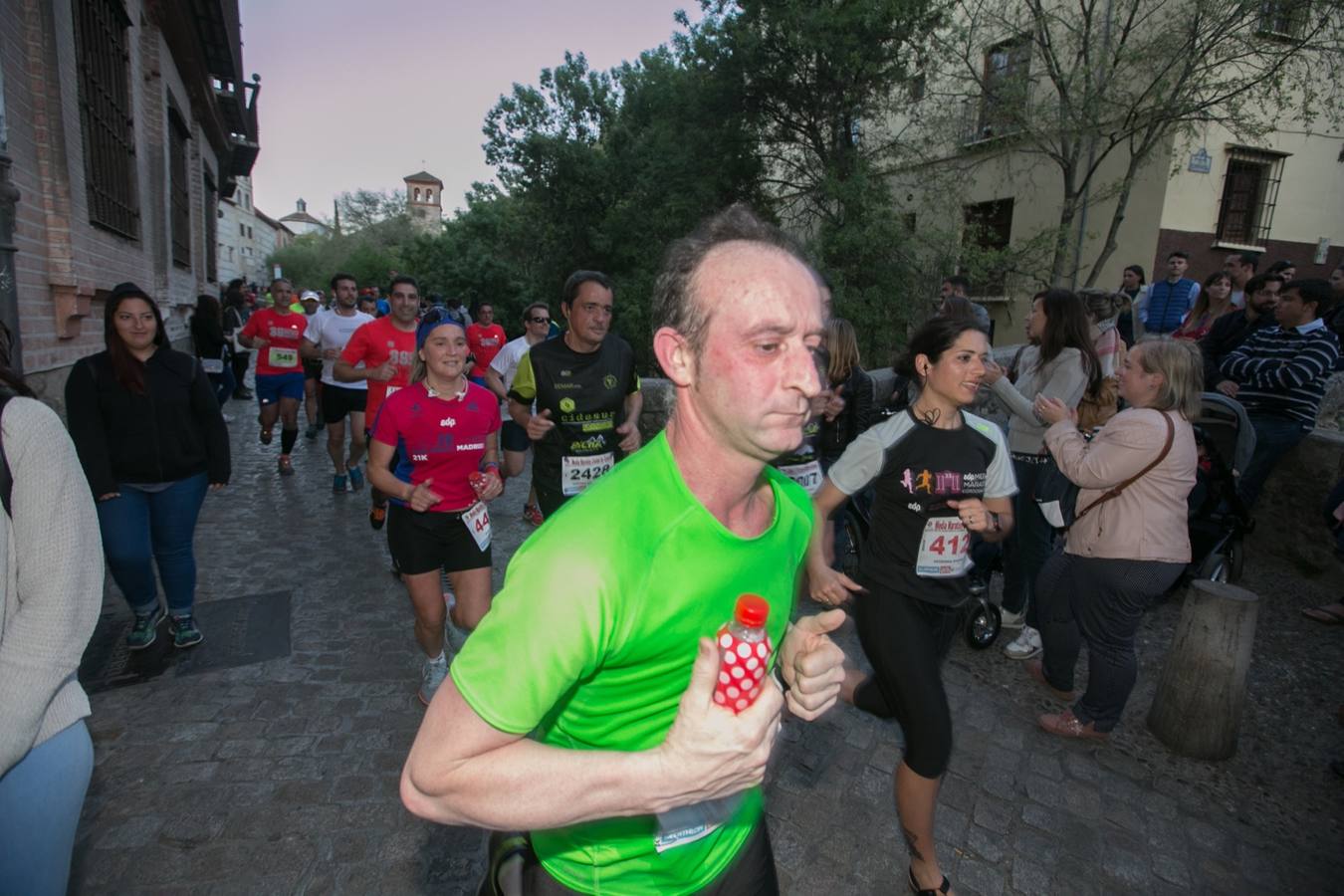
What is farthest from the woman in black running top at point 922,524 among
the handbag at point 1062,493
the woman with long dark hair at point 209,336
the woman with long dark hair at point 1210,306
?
the woman with long dark hair at point 209,336

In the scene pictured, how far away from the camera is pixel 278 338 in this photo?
30.2 ft

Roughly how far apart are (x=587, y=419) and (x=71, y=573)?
3.08m

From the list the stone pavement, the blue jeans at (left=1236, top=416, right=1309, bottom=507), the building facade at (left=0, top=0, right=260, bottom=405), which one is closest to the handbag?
the stone pavement

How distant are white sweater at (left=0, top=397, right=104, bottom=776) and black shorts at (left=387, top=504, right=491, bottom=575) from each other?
6.59ft

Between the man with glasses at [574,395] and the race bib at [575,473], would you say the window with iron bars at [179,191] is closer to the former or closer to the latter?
the man with glasses at [574,395]

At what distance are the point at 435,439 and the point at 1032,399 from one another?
3.78 m

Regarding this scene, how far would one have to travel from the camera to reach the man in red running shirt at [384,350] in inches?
265

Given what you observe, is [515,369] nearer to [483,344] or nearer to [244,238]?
[483,344]

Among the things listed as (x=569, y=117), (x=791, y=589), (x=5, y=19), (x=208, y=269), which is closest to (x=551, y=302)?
(x=569, y=117)

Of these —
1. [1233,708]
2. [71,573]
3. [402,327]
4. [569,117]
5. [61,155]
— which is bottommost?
[1233,708]

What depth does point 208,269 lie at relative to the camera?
62.6 ft

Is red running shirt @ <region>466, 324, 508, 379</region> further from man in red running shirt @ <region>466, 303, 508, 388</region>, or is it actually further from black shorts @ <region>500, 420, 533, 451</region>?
black shorts @ <region>500, 420, 533, 451</region>

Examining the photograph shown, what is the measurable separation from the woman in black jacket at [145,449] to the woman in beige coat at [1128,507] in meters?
4.90

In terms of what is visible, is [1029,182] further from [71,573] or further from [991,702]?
[71,573]
